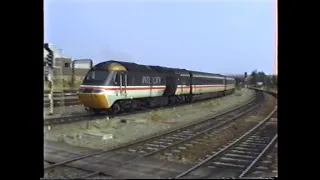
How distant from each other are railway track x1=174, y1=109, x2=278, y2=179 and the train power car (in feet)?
7.15

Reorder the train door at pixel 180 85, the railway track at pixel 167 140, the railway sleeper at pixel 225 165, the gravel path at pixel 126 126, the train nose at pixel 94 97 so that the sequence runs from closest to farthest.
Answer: the railway sleeper at pixel 225 165
the railway track at pixel 167 140
the gravel path at pixel 126 126
the train door at pixel 180 85
the train nose at pixel 94 97

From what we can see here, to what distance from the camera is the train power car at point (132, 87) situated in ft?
24.4

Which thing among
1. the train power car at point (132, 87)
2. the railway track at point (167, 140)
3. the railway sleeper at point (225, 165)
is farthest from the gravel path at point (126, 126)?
the railway sleeper at point (225, 165)

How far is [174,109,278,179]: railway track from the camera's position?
3545 millimetres

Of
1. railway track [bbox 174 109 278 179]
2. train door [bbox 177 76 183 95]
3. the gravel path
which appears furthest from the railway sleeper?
train door [bbox 177 76 183 95]

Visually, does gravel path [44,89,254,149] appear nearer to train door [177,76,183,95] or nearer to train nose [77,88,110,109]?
train door [177,76,183,95]

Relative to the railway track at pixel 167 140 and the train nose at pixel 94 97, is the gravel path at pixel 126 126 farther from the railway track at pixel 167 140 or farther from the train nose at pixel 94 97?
the train nose at pixel 94 97

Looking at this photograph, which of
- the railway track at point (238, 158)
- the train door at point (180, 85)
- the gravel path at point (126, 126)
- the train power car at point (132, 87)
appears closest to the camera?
the railway track at point (238, 158)

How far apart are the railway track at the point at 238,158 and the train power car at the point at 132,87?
2180mm

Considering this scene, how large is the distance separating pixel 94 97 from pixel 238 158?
428cm
